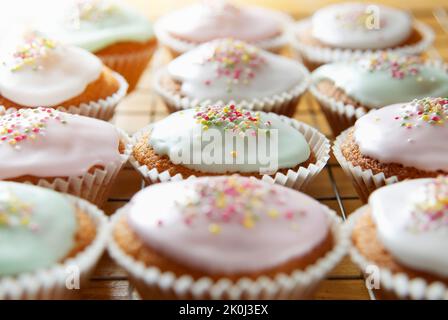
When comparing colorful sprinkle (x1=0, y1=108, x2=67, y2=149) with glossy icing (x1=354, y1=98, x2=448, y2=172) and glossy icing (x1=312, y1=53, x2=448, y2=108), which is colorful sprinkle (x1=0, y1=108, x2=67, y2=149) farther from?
glossy icing (x1=312, y1=53, x2=448, y2=108)

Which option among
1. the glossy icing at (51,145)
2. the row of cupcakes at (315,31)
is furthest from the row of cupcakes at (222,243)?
the row of cupcakes at (315,31)

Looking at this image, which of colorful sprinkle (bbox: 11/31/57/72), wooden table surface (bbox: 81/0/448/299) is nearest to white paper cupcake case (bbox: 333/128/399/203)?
wooden table surface (bbox: 81/0/448/299)

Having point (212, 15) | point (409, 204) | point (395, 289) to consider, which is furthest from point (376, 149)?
point (212, 15)

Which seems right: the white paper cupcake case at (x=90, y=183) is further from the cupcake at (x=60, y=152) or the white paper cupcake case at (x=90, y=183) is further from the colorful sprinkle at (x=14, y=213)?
the colorful sprinkle at (x=14, y=213)

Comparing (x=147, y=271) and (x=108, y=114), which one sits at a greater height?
(x=147, y=271)

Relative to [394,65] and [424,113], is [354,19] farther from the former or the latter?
[424,113]

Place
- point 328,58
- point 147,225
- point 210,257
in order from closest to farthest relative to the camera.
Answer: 1. point 210,257
2. point 147,225
3. point 328,58
